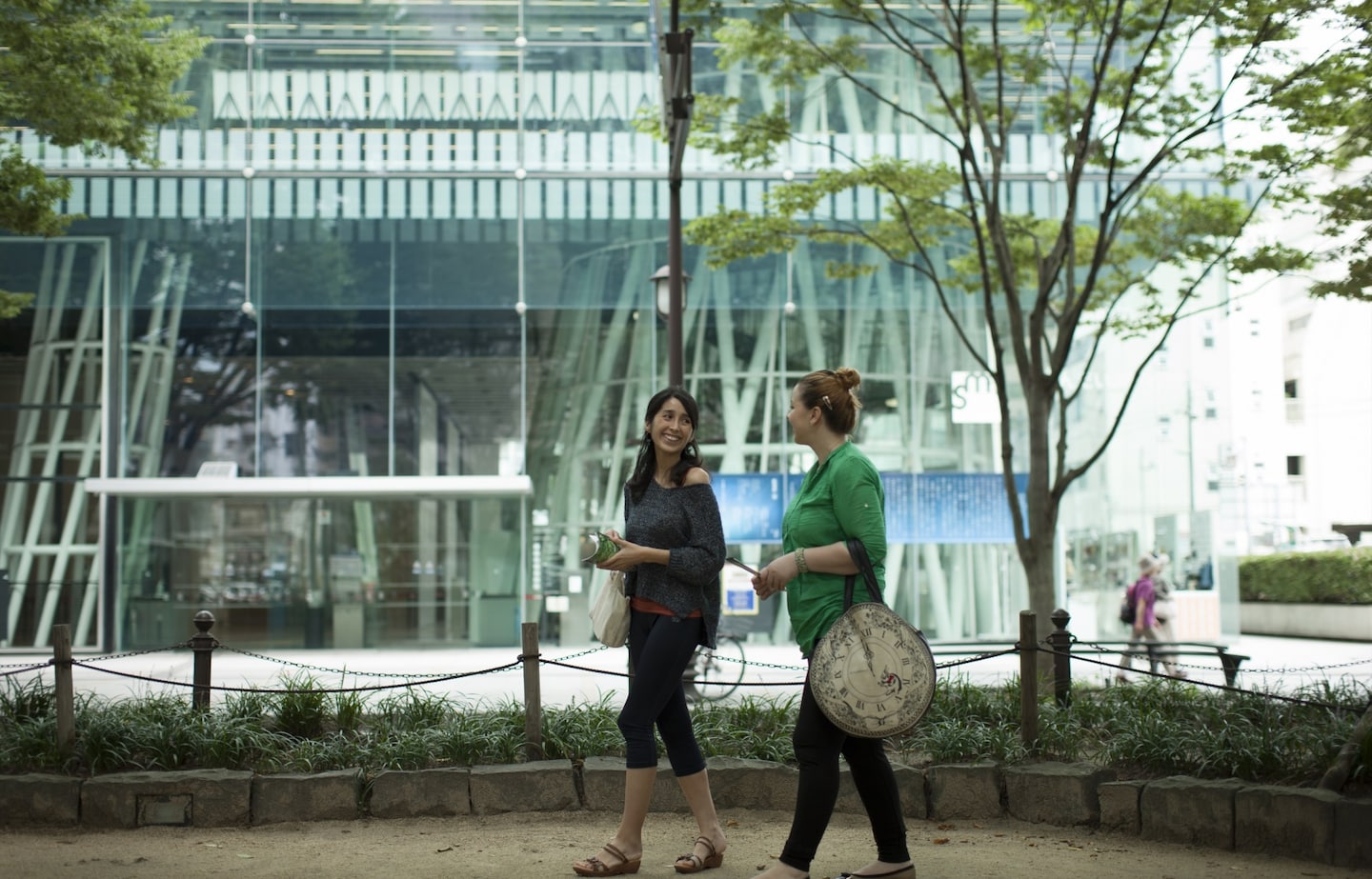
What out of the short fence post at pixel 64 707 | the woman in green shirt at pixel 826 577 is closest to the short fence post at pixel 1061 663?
the woman in green shirt at pixel 826 577

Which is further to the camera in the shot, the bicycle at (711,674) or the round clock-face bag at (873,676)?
the bicycle at (711,674)

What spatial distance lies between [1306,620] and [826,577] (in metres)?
23.4

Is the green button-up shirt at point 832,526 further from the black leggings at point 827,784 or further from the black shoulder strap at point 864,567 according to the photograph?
the black leggings at point 827,784

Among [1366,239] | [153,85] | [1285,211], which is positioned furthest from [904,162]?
[153,85]

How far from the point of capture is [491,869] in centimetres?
574

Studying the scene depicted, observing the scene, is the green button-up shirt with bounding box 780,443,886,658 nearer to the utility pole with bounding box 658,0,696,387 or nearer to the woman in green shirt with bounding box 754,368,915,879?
the woman in green shirt with bounding box 754,368,915,879

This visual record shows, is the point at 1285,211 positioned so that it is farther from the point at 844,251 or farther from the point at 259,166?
the point at 259,166

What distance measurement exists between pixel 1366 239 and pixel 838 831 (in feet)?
20.4

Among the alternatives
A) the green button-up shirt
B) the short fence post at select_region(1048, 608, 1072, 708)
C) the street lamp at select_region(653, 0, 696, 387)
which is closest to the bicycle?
the short fence post at select_region(1048, 608, 1072, 708)

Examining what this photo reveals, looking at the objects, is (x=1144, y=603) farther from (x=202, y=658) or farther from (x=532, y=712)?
(x=202, y=658)

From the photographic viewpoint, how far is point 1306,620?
2534 cm

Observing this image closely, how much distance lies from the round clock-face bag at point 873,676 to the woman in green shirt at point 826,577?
0.37 ft

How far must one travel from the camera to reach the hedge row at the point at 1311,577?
24.1 m

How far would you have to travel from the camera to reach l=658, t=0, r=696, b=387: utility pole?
10633mm
